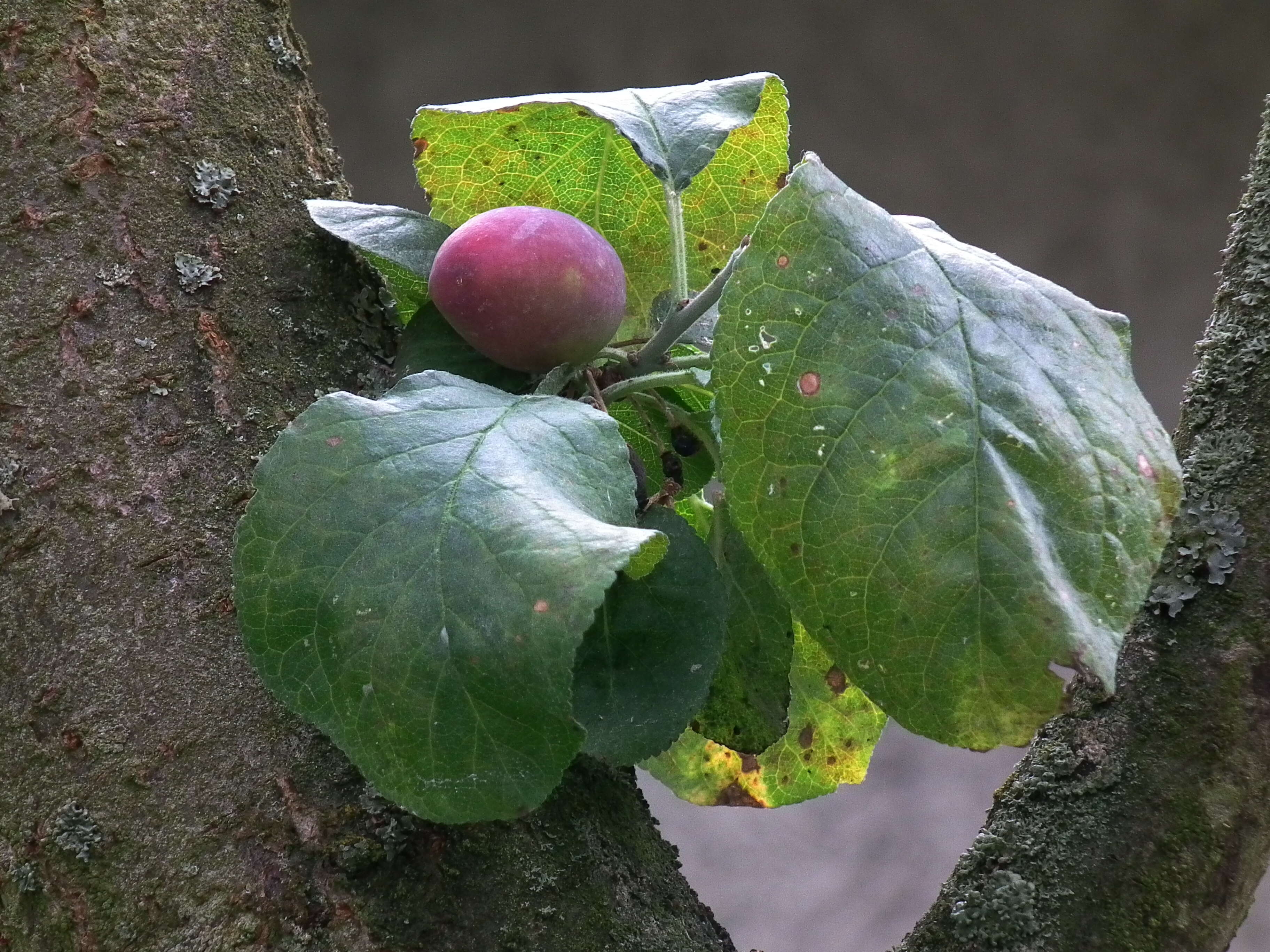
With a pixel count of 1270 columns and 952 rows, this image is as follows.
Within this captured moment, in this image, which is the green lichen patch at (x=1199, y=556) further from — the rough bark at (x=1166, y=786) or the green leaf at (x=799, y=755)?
the green leaf at (x=799, y=755)

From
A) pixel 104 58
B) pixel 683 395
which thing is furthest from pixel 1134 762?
pixel 104 58

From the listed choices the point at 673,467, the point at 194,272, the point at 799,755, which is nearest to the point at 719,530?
the point at 673,467

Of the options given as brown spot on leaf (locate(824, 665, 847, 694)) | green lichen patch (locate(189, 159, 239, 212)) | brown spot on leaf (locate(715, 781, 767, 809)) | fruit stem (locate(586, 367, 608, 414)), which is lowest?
brown spot on leaf (locate(715, 781, 767, 809))

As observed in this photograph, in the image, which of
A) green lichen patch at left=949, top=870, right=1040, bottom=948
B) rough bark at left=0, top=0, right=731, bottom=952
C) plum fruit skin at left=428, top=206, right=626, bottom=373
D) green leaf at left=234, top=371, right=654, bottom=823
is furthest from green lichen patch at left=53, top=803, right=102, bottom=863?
green lichen patch at left=949, top=870, right=1040, bottom=948

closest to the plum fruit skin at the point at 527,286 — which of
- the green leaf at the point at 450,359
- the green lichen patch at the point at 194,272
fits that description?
the green leaf at the point at 450,359

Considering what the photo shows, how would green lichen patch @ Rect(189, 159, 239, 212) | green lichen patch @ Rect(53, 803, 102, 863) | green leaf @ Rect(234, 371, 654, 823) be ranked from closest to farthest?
1. green leaf @ Rect(234, 371, 654, 823)
2. green lichen patch @ Rect(53, 803, 102, 863)
3. green lichen patch @ Rect(189, 159, 239, 212)

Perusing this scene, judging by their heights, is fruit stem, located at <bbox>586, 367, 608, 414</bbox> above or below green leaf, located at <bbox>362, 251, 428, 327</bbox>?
below

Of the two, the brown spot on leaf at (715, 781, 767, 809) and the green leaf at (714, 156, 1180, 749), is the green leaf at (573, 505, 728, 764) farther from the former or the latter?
the brown spot on leaf at (715, 781, 767, 809)
